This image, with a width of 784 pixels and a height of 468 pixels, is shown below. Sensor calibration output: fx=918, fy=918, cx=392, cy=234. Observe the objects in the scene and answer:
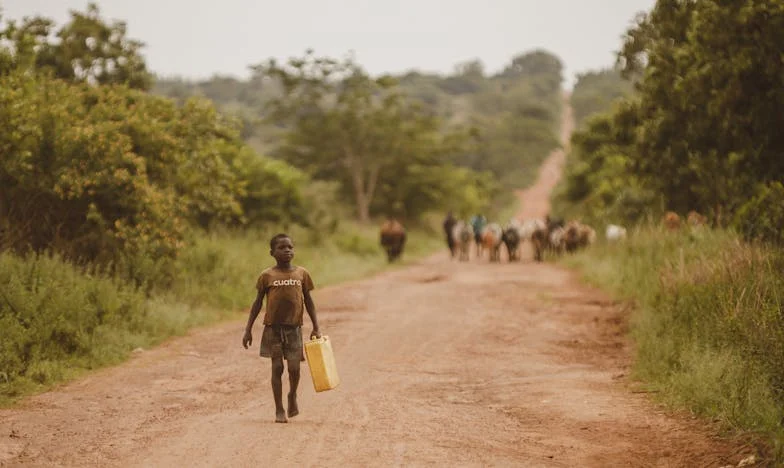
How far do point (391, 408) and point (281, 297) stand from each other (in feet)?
5.28

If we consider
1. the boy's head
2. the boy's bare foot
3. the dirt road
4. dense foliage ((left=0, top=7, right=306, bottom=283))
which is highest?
dense foliage ((left=0, top=7, right=306, bottom=283))

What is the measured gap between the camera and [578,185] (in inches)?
1727

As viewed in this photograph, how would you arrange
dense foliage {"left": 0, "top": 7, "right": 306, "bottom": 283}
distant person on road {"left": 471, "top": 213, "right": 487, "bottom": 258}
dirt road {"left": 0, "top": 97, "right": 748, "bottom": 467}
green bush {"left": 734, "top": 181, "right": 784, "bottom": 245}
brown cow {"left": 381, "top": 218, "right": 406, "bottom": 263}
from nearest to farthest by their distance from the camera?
dirt road {"left": 0, "top": 97, "right": 748, "bottom": 467}, green bush {"left": 734, "top": 181, "right": 784, "bottom": 245}, dense foliage {"left": 0, "top": 7, "right": 306, "bottom": 283}, brown cow {"left": 381, "top": 218, "right": 406, "bottom": 263}, distant person on road {"left": 471, "top": 213, "right": 487, "bottom": 258}

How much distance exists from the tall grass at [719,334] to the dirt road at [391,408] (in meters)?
0.36

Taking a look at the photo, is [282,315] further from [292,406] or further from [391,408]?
[391,408]

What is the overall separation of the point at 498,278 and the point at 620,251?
124 inches

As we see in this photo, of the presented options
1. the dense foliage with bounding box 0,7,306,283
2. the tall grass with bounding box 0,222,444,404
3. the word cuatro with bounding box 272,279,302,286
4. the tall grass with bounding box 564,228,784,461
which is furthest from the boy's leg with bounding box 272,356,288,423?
the dense foliage with bounding box 0,7,306,283

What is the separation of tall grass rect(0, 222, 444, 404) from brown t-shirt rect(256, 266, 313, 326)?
3039 millimetres

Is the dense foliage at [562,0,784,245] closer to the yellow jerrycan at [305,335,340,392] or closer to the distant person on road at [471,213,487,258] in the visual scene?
the yellow jerrycan at [305,335,340,392]

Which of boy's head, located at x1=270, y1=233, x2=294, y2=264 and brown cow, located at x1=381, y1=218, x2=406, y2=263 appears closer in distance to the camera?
boy's head, located at x1=270, y1=233, x2=294, y2=264

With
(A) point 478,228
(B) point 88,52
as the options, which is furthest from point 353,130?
(B) point 88,52

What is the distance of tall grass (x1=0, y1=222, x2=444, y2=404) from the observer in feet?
35.5

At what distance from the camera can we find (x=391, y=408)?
9000 mm

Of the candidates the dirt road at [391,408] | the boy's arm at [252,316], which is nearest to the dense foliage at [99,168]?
the dirt road at [391,408]
